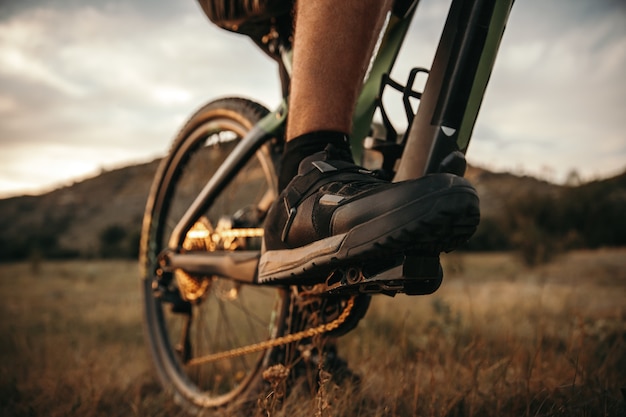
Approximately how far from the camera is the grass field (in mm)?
1274

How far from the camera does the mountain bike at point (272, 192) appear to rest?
0.92 m

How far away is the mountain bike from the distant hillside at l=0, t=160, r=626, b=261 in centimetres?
22

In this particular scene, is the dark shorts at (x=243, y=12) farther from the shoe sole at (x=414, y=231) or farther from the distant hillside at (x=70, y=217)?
the distant hillside at (x=70, y=217)

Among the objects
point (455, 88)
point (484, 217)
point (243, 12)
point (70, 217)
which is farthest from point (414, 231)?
point (70, 217)

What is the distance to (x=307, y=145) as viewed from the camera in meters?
1.03

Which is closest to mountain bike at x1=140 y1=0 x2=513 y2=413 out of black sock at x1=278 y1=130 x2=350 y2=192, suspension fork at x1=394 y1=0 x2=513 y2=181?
suspension fork at x1=394 y1=0 x2=513 y2=181

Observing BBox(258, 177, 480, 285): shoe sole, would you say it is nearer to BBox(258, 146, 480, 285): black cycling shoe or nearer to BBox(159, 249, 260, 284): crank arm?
BBox(258, 146, 480, 285): black cycling shoe

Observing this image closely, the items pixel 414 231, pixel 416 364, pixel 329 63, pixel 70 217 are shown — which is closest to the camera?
pixel 414 231

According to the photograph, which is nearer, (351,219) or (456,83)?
(351,219)

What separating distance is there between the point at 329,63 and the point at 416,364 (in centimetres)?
114

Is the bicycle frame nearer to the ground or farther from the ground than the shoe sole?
farther from the ground

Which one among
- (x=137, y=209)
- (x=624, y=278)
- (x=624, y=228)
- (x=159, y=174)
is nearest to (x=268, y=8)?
(x=159, y=174)

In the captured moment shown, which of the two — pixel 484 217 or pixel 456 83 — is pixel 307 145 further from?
pixel 484 217

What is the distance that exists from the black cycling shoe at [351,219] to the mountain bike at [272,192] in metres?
0.05
